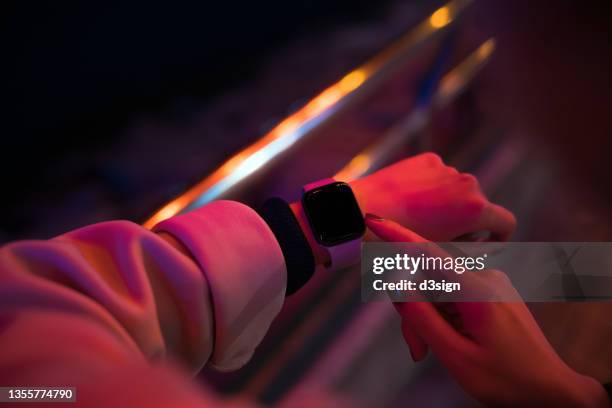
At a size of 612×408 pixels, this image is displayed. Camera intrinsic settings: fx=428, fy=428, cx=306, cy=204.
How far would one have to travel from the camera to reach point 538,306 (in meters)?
0.50

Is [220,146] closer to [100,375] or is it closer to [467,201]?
[467,201]

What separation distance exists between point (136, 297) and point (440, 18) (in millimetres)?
698

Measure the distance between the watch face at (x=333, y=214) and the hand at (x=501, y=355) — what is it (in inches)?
4.5

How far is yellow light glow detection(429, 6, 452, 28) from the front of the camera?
0.75 metres

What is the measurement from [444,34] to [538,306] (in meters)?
0.50

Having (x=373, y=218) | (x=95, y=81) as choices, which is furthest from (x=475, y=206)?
(x=95, y=81)

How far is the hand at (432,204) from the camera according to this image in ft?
1.99

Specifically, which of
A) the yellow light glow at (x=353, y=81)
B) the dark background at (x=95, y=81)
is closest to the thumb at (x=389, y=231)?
the yellow light glow at (x=353, y=81)

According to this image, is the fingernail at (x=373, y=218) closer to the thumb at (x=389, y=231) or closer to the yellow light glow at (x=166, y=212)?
the thumb at (x=389, y=231)

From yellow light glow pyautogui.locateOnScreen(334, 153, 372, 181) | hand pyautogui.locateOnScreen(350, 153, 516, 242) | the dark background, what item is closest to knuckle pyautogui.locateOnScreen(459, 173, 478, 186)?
hand pyautogui.locateOnScreen(350, 153, 516, 242)

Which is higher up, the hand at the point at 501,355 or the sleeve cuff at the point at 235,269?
the sleeve cuff at the point at 235,269

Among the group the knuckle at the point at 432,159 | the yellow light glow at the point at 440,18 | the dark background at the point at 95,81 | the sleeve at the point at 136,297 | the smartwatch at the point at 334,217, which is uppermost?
the dark background at the point at 95,81

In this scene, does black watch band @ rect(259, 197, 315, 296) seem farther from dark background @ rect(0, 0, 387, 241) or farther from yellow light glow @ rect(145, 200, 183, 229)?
dark background @ rect(0, 0, 387, 241)

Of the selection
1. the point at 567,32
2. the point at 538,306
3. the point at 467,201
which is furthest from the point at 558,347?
the point at 567,32
